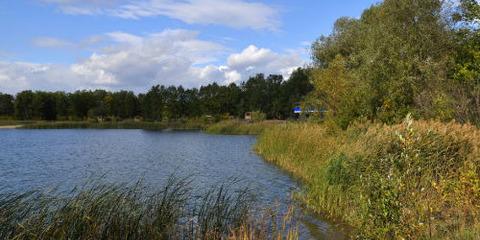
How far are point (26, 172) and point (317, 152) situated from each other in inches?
537

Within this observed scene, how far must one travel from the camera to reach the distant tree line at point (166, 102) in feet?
361

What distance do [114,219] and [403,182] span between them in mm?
5251

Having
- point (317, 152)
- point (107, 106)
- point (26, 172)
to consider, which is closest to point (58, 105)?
point (107, 106)

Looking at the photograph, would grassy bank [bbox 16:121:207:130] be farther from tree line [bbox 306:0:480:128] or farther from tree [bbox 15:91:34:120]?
tree line [bbox 306:0:480:128]

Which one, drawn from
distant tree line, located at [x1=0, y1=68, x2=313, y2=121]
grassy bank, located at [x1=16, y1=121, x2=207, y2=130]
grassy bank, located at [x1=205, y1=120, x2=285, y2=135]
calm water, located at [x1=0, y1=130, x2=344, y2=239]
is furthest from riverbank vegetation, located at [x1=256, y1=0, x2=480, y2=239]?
distant tree line, located at [x1=0, y1=68, x2=313, y2=121]

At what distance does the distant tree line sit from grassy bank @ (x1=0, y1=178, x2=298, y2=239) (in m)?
94.4

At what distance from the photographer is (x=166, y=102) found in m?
113

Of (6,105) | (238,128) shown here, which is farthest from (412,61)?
(6,105)

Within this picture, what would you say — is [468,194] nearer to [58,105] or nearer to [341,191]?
[341,191]

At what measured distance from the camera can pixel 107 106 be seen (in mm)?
118625

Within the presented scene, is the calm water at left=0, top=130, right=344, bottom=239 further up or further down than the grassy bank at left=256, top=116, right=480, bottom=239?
further down

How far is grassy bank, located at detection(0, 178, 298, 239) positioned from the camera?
7719 millimetres

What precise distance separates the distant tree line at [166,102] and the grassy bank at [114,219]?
310ft

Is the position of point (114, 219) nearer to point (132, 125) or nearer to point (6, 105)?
point (132, 125)
